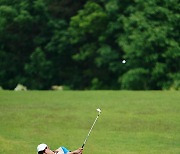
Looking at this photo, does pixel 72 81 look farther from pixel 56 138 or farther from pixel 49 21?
pixel 56 138

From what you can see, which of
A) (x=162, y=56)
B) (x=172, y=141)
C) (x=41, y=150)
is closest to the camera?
(x=41, y=150)

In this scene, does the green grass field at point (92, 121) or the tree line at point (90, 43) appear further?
the tree line at point (90, 43)

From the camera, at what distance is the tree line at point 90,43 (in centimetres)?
4169

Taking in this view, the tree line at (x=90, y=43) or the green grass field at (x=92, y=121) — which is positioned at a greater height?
the green grass field at (x=92, y=121)

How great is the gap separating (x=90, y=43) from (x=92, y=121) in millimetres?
27145

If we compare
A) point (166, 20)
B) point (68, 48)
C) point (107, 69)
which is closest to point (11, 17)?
point (68, 48)

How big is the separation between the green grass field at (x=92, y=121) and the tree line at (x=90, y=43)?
40.2 feet

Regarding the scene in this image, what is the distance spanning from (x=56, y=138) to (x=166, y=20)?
24.0 metres

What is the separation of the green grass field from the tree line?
483 inches

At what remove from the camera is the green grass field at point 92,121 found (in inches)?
729

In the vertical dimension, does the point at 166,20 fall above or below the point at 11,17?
above

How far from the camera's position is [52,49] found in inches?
1953

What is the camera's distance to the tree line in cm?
4169

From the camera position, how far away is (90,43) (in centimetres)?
4947
